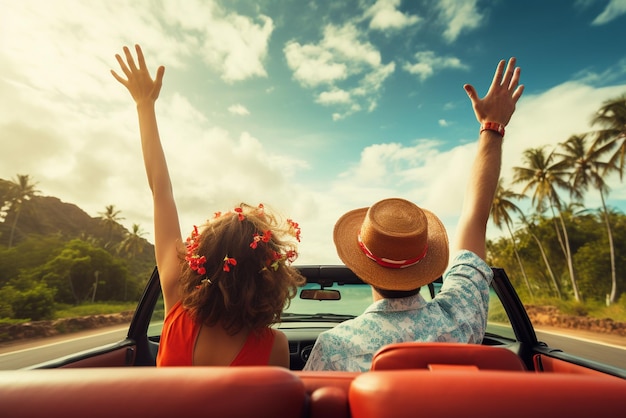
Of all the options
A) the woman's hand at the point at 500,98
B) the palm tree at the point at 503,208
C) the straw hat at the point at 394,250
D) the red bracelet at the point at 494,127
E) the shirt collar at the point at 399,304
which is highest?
the palm tree at the point at 503,208

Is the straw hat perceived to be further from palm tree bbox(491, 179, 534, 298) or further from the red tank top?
palm tree bbox(491, 179, 534, 298)

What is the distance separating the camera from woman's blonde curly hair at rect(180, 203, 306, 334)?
164cm

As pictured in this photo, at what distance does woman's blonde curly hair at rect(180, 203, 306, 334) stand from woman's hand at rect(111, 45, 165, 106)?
1.06 meters

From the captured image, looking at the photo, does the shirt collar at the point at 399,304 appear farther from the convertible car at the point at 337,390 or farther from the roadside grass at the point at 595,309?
the roadside grass at the point at 595,309

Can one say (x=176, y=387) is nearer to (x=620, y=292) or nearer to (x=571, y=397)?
(x=571, y=397)

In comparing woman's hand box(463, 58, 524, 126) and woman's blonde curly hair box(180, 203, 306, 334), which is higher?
woman's hand box(463, 58, 524, 126)

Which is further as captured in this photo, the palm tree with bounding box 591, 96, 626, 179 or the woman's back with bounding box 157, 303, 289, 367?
the palm tree with bounding box 591, 96, 626, 179

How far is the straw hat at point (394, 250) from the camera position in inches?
67.8

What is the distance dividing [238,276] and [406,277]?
712 mm

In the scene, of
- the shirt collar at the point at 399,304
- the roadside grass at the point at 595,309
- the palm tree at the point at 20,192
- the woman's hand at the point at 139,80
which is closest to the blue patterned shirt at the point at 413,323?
the shirt collar at the point at 399,304

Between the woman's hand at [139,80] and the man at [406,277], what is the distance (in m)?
1.35

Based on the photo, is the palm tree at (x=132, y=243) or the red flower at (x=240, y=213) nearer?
the red flower at (x=240, y=213)

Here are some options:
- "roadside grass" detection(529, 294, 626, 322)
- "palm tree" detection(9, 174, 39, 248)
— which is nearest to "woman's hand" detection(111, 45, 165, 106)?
"roadside grass" detection(529, 294, 626, 322)

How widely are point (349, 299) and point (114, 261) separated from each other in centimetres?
5604
